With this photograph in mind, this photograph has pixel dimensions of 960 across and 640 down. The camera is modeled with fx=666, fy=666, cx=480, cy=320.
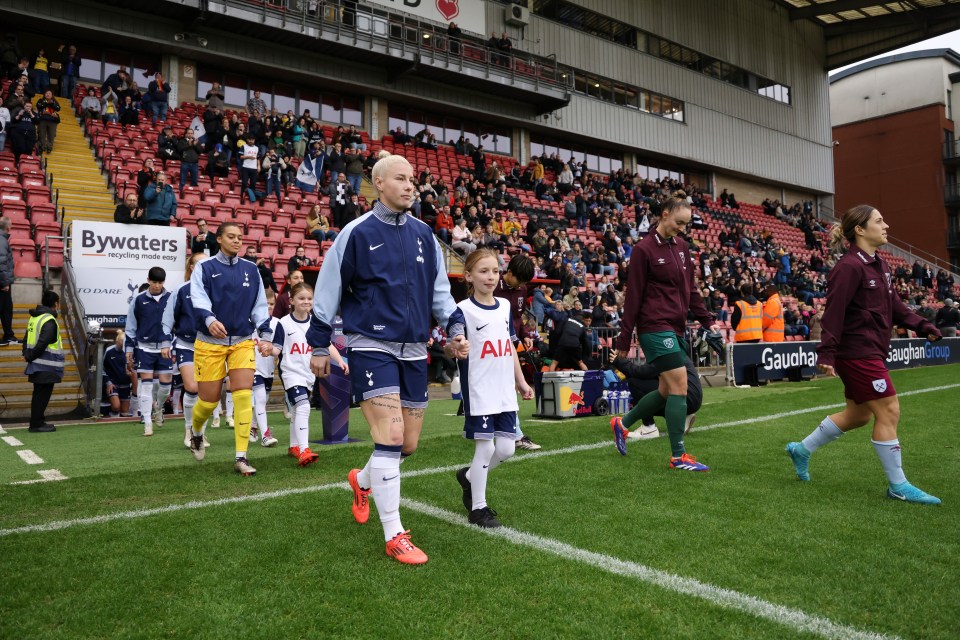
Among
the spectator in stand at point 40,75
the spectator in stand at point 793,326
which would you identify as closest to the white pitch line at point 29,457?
the spectator in stand at point 40,75

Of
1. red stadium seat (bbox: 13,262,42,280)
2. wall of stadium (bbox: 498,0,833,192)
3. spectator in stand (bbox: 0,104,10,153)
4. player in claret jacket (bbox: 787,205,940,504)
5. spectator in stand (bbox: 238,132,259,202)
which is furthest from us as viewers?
wall of stadium (bbox: 498,0,833,192)

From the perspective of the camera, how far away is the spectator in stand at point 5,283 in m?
10.7

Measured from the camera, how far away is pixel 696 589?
9.34 ft

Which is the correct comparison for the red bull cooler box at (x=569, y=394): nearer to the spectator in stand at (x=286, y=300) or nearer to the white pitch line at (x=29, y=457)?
the spectator in stand at (x=286, y=300)

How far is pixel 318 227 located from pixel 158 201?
3829mm

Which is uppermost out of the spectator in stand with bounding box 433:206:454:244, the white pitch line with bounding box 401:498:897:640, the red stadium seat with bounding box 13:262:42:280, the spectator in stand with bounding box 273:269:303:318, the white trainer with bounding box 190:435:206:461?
the spectator in stand with bounding box 433:206:454:244

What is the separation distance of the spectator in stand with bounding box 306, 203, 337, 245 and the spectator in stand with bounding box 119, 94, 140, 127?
6330 mm

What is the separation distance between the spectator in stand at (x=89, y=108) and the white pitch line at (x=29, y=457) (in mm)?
13945

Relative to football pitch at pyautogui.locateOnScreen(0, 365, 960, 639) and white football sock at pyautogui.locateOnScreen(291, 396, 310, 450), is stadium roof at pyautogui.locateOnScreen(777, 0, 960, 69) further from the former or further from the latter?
white football sock at pyautogui.locateOnScreen(291, 396, 310, 450)

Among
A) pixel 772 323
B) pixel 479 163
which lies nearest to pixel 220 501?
pixel 772 323

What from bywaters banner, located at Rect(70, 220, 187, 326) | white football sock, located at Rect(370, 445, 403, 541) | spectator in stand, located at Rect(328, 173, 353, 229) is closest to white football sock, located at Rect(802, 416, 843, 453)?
white football sock, located at Rect(370, 445, 403, 541)

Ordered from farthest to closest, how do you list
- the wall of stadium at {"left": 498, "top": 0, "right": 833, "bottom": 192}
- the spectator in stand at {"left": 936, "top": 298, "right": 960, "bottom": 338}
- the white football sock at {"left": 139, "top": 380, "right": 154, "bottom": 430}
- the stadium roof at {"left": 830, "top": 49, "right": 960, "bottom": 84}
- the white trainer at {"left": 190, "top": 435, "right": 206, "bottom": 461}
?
1. the stadium roof at {"left": 830, "top": 49, "right": 960, "bottom": 84}
2. the wall of stadium at {"left": 498, "top": 0, "right": 833, "bottom": 192}
3. the spectator in stand at {"left": 936, "top": 298, "right": 960, "bottom": 338}
4. the white football sock at {"left": 139, "top": 380, "right": 154, "bottom": 430}
5. the white trainer at {"left": 190, "top": 435, "right": 206, "bottom": 461}

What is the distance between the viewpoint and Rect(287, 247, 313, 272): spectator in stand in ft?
45.4

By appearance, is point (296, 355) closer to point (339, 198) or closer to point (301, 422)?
point (301, 422)
